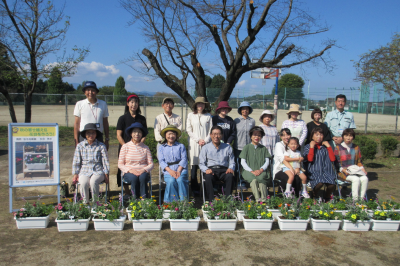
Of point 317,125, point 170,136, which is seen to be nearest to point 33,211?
point 170,136

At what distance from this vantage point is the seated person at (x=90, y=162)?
461cm

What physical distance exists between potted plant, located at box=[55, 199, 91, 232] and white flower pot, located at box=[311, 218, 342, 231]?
10.2 ft

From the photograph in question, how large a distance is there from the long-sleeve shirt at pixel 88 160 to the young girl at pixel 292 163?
3.07 m

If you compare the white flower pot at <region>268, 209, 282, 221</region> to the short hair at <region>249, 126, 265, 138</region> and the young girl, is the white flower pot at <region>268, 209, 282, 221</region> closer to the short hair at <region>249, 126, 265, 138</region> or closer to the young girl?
the young girl

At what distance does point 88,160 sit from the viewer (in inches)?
184

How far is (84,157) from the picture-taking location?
184 inches

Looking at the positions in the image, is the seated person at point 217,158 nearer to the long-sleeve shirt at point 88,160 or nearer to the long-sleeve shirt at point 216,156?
the long-sleeve shirt at point 216,156


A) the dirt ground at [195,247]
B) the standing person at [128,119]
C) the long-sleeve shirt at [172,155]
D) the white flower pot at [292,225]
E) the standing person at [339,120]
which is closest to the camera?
the dirt ground at [195,247]

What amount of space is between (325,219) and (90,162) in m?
3.65

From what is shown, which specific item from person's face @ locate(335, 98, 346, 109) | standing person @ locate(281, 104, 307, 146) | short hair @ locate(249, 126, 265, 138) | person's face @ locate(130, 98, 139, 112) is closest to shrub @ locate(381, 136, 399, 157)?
person's face @ locate(335, 98, 346, 109)

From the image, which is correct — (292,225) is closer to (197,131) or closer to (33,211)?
(197,131)

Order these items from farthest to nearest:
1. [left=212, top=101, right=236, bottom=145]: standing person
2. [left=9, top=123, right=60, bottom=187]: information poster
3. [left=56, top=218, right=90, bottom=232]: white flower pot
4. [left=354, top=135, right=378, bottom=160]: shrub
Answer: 1. [left=354, top=135, right=378, bottom=160]: shrub
2. [left=212, top=101, right=236, bottom=145]: standing person
3. [left=9, top=123, right=60, bottom=187]: information poster
4. [left=56, top=218, right=90, bottom=232]: white flower pot

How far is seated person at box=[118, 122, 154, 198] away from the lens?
4672 mm

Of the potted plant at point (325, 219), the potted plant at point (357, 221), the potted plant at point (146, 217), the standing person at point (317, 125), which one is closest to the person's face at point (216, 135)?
the potted plant at point (146, 217)
